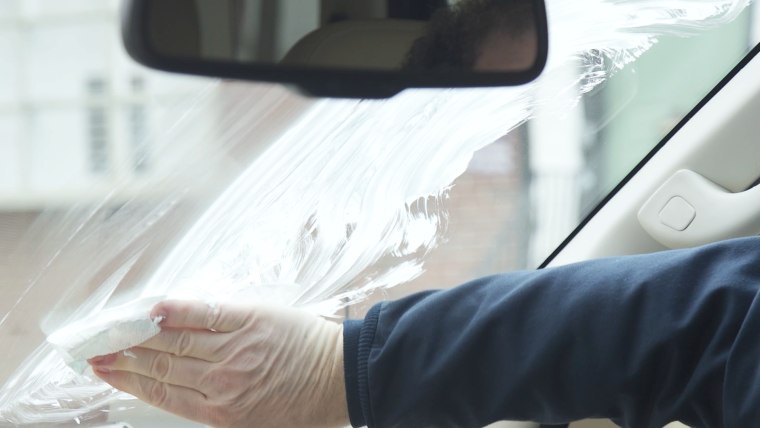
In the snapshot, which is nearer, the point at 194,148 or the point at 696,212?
the point at 194,148

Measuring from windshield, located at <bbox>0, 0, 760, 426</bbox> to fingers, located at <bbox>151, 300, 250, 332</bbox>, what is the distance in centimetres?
18

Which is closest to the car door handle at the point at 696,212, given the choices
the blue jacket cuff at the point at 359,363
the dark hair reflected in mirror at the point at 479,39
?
the blue jacket cuff at the point at 359,363

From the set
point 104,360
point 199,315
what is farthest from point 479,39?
point 104,360

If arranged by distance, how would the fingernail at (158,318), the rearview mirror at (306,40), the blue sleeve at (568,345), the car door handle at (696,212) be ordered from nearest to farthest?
the rearview mirror at (306,40) → the blue sleeve at (568,345) → the fingernail at (158,318) → the car door handle at (696,212)

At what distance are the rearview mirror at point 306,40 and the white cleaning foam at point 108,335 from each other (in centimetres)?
65

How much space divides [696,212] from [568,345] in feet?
1.84

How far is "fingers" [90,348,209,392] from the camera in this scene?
1416mm

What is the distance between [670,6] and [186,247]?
94 cm

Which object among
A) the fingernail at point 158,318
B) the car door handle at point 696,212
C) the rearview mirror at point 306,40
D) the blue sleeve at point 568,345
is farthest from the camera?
the car door handle at point 696,212

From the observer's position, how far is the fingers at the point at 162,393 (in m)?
1.44

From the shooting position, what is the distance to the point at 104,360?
142cm

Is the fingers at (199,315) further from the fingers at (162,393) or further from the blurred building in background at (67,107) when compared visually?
the blurred building in background at (67,107)

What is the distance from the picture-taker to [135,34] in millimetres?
802

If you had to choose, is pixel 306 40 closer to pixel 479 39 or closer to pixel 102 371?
pixel 479 39
